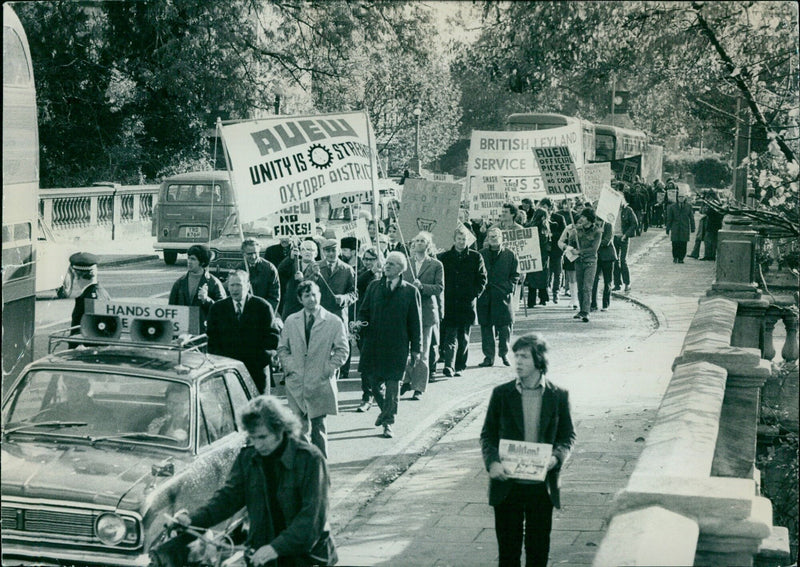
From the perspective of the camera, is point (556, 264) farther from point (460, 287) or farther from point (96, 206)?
point (96, 206)

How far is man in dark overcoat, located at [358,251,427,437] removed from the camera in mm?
12070

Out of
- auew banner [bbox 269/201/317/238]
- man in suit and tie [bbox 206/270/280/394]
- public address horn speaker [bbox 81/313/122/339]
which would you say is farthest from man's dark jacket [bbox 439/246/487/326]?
public address horn speaker [bbox 81/313/122/339]

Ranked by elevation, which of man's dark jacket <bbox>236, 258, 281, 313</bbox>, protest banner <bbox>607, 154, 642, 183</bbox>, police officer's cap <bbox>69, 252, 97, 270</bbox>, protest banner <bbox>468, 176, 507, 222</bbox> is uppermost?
protest banner <bbox>607, 154, 642, 183</bbox>

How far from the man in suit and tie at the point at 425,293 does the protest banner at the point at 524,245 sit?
18.6 ft

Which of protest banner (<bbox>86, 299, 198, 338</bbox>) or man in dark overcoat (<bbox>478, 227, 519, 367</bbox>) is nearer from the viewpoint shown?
protest banner (<bbox>86, 299, 198, 338</bbox>)

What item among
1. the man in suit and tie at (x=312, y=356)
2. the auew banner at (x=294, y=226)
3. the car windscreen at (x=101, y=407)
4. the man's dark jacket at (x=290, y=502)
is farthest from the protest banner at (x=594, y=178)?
the man's dark jacket at (x=290, y=502)

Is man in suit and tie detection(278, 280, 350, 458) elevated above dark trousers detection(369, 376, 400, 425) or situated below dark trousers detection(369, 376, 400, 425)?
above

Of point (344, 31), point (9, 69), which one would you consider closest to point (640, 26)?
point (344, 31)

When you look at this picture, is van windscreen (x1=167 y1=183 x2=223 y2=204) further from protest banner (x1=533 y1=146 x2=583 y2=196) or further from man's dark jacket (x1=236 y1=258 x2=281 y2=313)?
man's dark jacket (x1=236 y1=258 x2=281 y2=313)

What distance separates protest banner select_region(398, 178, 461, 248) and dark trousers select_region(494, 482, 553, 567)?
1057 cm

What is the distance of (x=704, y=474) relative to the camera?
5.69m

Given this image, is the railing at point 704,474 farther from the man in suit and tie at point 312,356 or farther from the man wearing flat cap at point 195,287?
the man wearing flat cap at point 195,287

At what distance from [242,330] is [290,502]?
194 inches

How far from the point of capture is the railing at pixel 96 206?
28.6 metres
